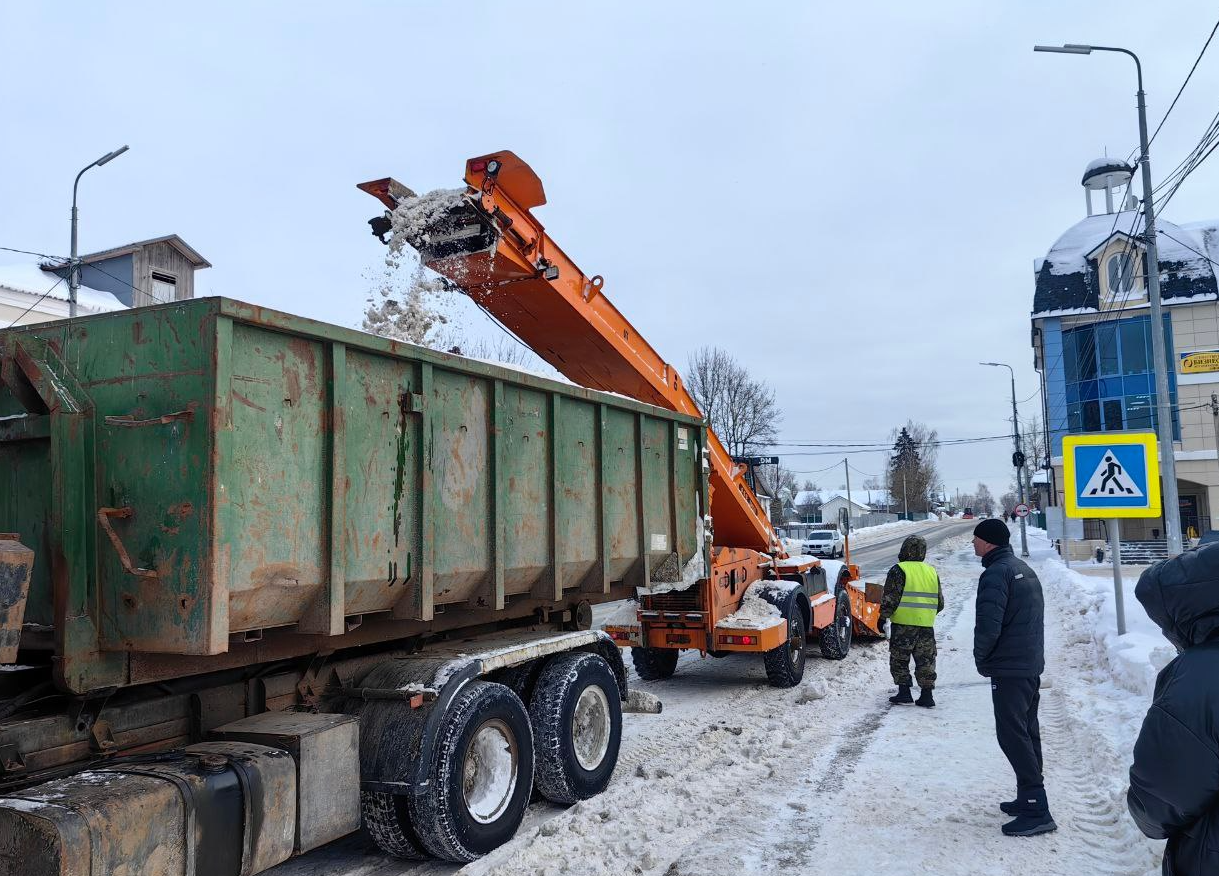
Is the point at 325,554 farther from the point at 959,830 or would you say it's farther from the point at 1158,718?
the point at 959,830

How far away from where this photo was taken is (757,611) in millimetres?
9312

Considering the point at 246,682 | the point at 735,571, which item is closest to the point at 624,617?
the point at 735,571

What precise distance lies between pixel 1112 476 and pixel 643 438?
5580 millimetres

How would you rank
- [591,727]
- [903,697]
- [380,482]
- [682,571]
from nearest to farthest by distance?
[380,482] → [591,727] → [682,571] → [903,697]

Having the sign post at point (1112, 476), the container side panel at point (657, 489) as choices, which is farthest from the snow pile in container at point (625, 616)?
the sign post at point (1112, 476)

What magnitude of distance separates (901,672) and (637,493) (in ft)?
12.0

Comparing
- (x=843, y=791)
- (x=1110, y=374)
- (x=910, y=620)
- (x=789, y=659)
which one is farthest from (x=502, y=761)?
(x=1110, y=374)

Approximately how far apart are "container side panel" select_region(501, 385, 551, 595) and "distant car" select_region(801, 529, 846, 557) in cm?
2820

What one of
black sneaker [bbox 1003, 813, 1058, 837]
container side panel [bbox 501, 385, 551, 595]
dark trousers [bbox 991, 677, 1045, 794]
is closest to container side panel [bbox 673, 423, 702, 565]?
container side panel [bbox 501, 385, 551, 595]

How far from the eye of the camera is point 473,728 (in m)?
4.60

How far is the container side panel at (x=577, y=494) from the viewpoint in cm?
572

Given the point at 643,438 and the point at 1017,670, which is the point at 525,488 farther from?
the point at 1017,670

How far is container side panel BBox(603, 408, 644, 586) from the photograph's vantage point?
20.6ft

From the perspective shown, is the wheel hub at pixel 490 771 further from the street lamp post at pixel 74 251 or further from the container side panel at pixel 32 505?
the street lamp post at pixel 74 251
